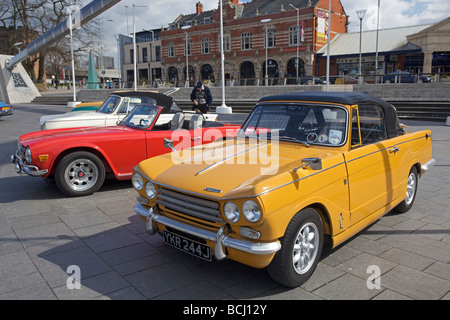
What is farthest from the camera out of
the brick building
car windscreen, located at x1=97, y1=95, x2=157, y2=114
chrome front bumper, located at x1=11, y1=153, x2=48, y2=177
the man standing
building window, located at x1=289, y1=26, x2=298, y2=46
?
building window, located at x1=289, y1=26, x2=298, y2=46

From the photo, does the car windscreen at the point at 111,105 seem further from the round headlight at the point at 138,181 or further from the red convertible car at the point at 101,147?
the round headlight at the point at 138,181

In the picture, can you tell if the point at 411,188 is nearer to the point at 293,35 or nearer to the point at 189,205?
the point at 189,205

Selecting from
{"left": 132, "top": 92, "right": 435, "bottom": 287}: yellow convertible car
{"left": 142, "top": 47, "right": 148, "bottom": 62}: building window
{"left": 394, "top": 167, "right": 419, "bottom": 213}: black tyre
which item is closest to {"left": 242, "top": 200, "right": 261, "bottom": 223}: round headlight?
{"left": 132, "top": 92, "right": 435, "bottom": 287}: yellow convertible car

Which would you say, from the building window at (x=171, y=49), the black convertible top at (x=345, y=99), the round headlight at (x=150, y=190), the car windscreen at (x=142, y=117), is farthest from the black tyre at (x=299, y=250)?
the building window at (x=171, y=49)

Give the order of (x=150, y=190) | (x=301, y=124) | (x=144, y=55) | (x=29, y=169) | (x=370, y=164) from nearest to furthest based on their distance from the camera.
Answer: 1. (x=150, y=190)
2. (x=370, y=164)
3. (x=301, y=124)
4. (x=29, y=169)
5. (x=144, y=55)

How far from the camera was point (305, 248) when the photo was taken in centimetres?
339

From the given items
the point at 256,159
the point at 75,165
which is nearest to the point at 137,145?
the point at 75,165

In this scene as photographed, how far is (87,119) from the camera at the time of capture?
8.94m

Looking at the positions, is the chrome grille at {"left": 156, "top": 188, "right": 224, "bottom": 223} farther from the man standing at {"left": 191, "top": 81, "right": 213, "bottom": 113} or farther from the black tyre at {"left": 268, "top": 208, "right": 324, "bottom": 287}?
the man standing at {"left": 191, "top": 81, "right": 213, "bottom": 113}

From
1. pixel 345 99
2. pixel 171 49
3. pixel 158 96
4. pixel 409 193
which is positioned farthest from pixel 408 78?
pixel 171 49

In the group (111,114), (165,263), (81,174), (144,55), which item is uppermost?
(144,55)

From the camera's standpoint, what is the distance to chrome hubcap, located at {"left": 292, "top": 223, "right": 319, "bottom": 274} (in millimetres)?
3299

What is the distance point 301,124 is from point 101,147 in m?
3.60

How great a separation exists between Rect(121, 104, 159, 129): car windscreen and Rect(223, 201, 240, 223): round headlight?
410 cm
